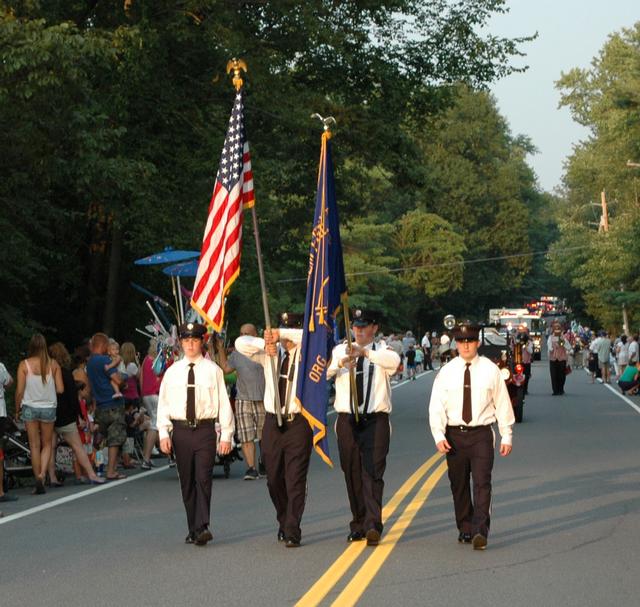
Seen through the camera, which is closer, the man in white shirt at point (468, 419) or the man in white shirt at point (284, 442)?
the man in white shirt at point (468, 419)

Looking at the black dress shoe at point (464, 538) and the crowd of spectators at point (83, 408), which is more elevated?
the crowd of spectators at point (83, 408)

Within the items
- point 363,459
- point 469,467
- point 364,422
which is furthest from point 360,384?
point 469,467

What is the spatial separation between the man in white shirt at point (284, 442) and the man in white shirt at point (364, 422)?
318mm

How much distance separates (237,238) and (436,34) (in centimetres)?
2197

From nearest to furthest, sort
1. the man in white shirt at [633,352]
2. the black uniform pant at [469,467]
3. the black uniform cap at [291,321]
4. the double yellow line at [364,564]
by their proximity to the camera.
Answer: the double yellow line at [364,564], the black uniform pant at [469,467], the black uniform cap at [291,321], the man in white shirt at [633,352]

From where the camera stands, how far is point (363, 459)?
481 inches

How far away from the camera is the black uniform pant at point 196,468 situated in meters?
12.2

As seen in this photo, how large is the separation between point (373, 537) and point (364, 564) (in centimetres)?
97

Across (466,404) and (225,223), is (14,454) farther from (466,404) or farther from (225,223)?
(466,404)

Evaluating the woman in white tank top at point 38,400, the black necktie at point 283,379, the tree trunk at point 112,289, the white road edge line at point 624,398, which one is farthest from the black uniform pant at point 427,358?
the black necktie at point 283,379

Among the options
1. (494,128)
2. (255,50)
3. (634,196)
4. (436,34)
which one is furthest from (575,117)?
(255,50)

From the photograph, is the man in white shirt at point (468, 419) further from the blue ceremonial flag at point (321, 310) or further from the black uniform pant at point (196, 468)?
the black uniform pant at point (196, 468)

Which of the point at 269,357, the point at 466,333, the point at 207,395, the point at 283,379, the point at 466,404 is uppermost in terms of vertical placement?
the point at 466,333

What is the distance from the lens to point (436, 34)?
34.6 m
